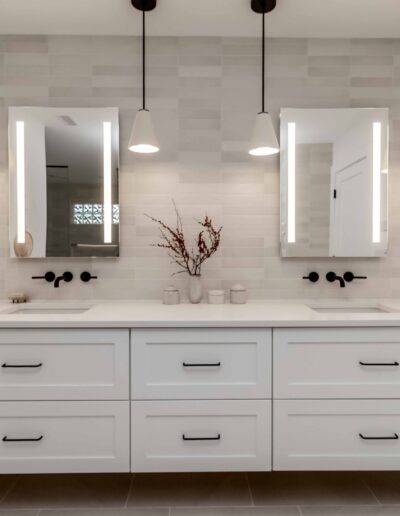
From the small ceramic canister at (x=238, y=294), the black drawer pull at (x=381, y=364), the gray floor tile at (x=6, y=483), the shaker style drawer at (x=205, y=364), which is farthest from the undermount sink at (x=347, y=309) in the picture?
the gray floor tile at (x=6, y=483)

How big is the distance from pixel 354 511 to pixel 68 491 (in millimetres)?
1311

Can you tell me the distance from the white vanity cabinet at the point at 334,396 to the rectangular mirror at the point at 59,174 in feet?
4.12

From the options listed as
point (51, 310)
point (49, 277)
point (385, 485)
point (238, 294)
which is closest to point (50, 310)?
point (51, 310)

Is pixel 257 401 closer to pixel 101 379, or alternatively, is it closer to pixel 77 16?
pixel 101 379

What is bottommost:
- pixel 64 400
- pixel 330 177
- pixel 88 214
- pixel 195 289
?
pixel 64 400

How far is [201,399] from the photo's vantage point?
154 centimetres

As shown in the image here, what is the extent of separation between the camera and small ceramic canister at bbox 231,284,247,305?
198 centimetres

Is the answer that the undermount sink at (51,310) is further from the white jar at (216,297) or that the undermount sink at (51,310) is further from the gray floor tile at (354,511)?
the gray floor tile at (354,511)

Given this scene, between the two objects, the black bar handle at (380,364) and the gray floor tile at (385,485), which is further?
the gray floor tile at (385,485)

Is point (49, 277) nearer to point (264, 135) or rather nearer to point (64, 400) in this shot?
point (64, 400)

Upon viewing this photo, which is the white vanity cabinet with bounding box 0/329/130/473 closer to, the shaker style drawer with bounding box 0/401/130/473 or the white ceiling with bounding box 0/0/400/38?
the shaker style drawer with bounding box 0/401/130/473

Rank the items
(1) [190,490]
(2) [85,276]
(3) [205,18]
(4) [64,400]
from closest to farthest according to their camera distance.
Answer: (4) [64,400], (1) [190,490], (3) [205,18], (2) [85,276]

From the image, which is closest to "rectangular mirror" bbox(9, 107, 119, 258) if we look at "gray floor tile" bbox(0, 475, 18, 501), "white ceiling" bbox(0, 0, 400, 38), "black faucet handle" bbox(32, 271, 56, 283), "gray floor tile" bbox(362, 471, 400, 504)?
"black faucet handle" bbox(32, 271, 56, 283)

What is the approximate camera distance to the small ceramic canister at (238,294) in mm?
1981
